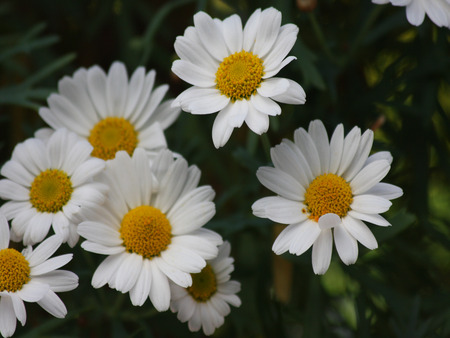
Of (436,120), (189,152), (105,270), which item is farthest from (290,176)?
(436,120)

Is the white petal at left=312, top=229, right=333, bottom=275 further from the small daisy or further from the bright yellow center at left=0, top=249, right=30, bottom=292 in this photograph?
the bright yellow center at left=0, top=249, right=30, bottom=292

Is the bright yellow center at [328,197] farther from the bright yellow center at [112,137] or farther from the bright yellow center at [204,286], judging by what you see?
the bright yellow center at [112,137]

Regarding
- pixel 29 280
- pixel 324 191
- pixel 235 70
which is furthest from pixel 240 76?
pixel 29 280

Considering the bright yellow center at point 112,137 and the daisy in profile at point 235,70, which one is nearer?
the daisy in profile at point 235,70

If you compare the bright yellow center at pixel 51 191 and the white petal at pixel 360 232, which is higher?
the white petal at pixel 360 232

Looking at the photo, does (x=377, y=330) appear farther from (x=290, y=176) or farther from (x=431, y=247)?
(x=290, y=176)

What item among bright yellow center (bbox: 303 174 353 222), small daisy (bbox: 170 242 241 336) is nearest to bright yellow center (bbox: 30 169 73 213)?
small daisy (bbox: 170 242 241 336)

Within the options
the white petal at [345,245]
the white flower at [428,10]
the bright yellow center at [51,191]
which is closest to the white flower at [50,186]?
the bright yellow center at [51,191]

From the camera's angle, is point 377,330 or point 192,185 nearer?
point 192,185
